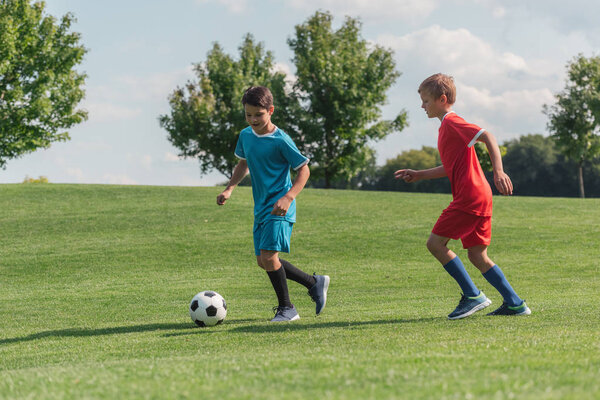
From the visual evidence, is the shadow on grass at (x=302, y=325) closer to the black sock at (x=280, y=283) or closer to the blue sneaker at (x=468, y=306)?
the blue sneaker at (x=468, y=306)

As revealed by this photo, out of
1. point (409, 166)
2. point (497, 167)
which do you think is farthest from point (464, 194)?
point (409, 166)

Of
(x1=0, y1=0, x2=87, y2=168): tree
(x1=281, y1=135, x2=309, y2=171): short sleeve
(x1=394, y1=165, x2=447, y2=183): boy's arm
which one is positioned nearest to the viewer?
(x1=281, y1=135, x2=309, y2=171): short sleeve

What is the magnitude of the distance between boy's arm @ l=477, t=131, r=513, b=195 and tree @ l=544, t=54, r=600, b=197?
40629 millimetres

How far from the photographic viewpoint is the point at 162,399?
112 inches

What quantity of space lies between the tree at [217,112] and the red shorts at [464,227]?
34381 mm

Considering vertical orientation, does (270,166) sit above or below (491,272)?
above

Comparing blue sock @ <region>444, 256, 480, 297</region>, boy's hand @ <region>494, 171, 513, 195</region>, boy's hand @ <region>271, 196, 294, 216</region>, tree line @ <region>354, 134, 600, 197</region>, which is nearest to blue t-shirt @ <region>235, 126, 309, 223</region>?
boy's hand @ <region>271, 196, 294, 216</region>

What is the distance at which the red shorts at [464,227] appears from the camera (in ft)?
19.6

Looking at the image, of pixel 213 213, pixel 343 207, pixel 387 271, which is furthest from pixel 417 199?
pixel 387 271

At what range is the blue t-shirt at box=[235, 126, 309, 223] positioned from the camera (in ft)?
21.3

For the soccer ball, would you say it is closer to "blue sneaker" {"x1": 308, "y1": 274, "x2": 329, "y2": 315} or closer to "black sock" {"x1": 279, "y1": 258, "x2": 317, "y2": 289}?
"black sock" {"x1": 279, "y1": 258, "x2": 317, "y2": 289}

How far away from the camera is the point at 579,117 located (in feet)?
142

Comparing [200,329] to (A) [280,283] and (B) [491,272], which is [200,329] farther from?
(B) [491,272]

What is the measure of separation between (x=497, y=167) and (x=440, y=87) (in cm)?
104
